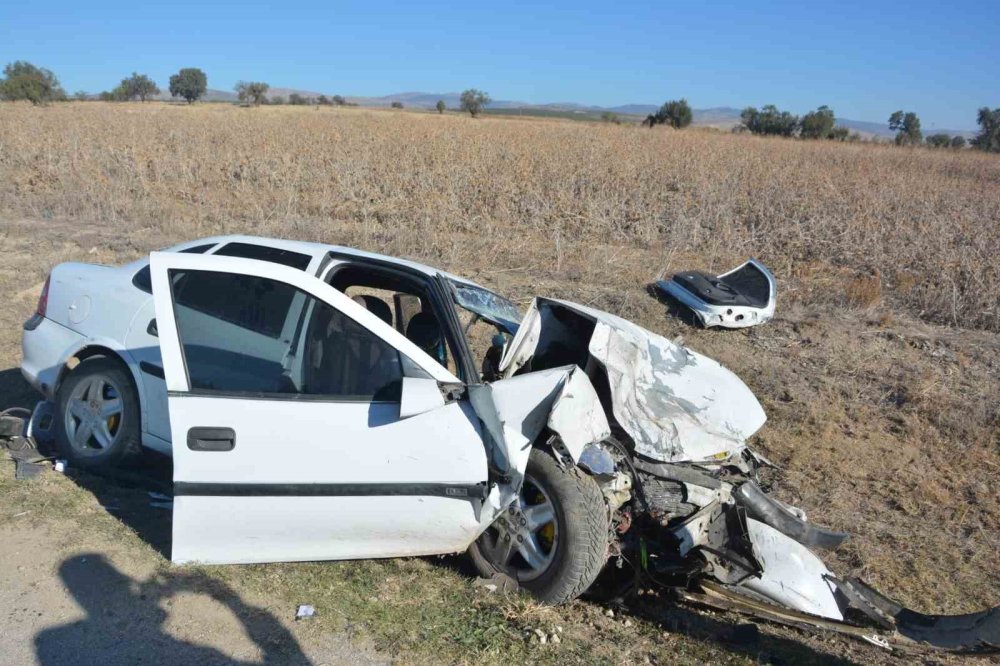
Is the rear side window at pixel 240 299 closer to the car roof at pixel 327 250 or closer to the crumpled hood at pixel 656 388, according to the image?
the car roof at pixel 327 250

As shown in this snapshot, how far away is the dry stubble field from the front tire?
0.55ft

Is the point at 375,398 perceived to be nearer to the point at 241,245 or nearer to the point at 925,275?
the point at 241,245

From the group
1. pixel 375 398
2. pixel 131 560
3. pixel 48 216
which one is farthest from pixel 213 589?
pixel 48 216

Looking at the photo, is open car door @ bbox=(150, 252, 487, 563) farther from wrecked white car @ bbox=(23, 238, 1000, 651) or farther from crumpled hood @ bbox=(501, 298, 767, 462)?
crumpled hood @ bbox=(501, 298, 767, 462)

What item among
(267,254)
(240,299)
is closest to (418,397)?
(240,299)

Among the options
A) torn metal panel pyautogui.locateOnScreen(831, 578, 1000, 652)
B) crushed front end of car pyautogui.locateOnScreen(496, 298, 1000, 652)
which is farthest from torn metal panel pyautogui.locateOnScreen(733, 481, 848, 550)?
torn metal panel pyautogui.locateOnScreen(831, 578, 1000, 652)

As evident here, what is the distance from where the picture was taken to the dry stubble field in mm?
3861

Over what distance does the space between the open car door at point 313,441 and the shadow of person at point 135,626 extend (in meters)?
0.20

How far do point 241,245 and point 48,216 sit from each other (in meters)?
9.79

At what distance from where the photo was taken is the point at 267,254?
15.6 ft

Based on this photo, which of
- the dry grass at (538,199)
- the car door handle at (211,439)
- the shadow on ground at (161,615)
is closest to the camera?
the shadow on ground at (161,615)

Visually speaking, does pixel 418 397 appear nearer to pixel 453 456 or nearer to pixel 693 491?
pixel 453 456

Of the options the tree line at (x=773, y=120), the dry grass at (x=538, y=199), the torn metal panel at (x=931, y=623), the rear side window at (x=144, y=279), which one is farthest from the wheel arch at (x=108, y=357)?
the tree line at (x=773, y=120)

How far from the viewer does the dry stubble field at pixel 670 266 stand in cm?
386
